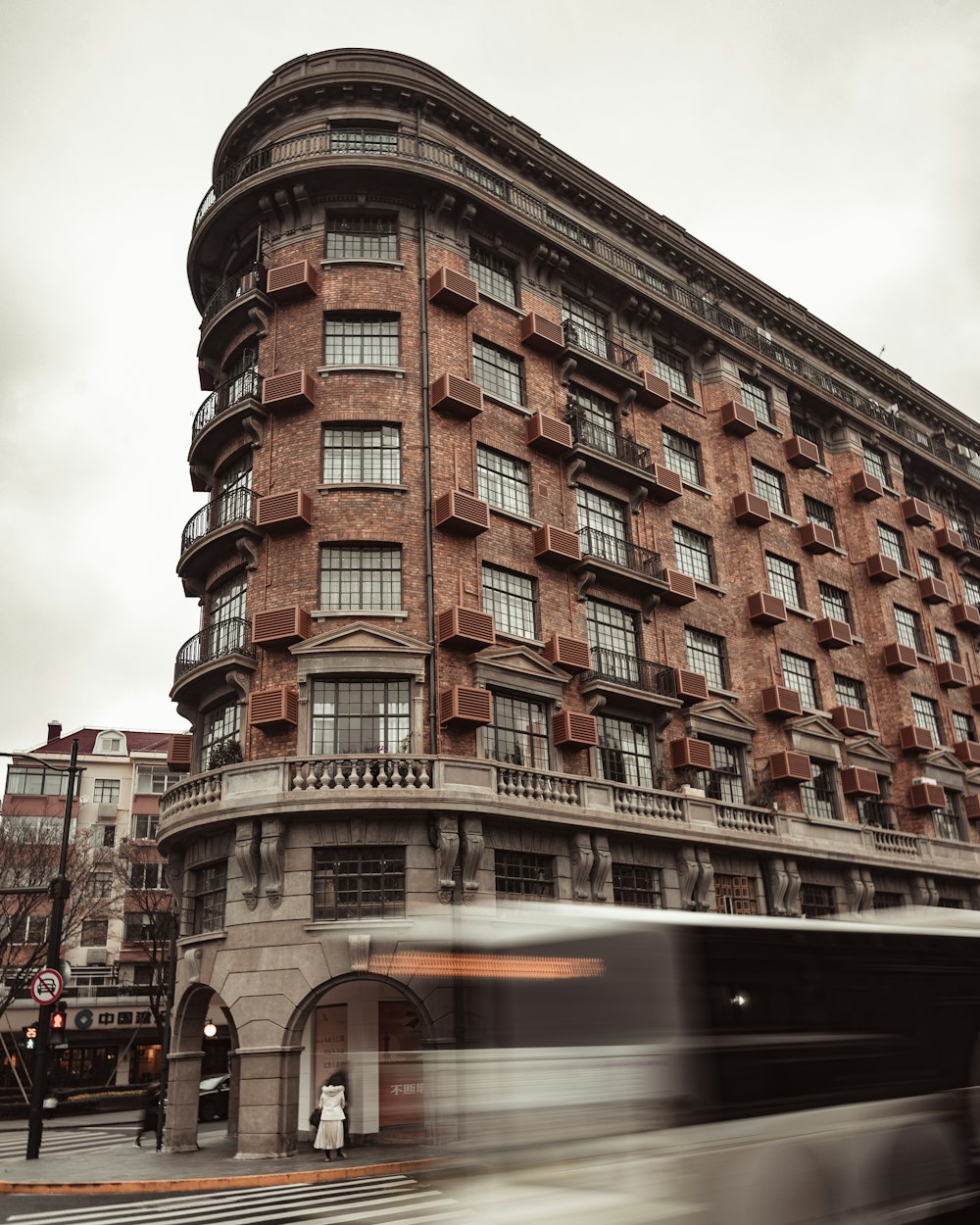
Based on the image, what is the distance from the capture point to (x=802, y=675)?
35.5m

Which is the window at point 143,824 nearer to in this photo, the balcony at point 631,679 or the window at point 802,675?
the balcony at point 631,679

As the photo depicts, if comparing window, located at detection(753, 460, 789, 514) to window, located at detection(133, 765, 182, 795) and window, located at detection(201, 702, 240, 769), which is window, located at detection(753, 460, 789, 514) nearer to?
window, located at detection(201, 702, 240, 769)

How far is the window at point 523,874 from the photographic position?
79.3 feet

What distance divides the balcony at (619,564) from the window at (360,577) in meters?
5.99

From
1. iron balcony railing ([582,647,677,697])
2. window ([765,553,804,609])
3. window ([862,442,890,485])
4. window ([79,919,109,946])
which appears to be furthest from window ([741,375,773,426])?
window ([79,919,109,946])

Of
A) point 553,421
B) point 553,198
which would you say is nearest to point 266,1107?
point 553,421

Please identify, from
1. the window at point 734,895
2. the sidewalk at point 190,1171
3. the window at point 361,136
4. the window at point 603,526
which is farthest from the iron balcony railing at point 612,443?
the sidewalk at point 190,1171

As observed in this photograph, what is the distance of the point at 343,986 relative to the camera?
24.0m

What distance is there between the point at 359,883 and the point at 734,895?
12.2 m

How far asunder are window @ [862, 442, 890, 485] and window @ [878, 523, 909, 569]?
93.0 inches

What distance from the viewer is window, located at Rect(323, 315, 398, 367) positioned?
28.3m

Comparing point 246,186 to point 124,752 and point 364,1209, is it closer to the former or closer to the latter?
point 364,1209

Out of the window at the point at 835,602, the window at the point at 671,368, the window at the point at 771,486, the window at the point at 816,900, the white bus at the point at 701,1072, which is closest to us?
the white bus at the point at 701,1072

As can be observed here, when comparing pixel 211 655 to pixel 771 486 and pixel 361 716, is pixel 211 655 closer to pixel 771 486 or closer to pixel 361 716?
pixel 361 716
